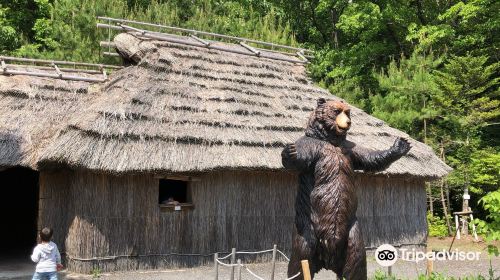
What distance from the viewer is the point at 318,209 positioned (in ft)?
16.9

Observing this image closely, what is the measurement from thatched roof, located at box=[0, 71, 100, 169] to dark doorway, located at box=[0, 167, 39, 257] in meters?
3.89

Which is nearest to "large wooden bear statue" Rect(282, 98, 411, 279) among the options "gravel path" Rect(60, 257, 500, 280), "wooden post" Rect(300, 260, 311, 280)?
"wooden post" Rect(300, 260, 311, 280)

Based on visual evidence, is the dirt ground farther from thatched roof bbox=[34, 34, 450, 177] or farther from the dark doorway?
the dark doorway

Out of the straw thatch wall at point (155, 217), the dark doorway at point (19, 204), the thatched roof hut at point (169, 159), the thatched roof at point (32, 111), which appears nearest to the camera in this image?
the thatched roof hut at point (169, 159)

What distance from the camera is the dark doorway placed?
15289 millimetres

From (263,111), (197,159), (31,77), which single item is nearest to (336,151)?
(197,159)

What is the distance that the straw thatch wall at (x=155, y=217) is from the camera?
32.6ft

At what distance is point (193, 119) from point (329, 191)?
6.11m

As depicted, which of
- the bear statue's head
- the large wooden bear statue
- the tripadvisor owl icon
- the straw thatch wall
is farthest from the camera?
the straw thatch wall

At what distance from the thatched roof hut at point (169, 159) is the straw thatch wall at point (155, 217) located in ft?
0.07

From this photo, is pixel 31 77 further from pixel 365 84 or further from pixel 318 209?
pixel 365 84

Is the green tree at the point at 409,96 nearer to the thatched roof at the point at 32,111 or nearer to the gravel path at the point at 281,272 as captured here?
the gravel path at the point at 281,272

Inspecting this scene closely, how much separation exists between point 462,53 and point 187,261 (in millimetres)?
15140

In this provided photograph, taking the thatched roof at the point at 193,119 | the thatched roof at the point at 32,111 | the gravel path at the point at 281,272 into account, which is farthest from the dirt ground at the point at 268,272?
the thatched roof at the point at 32,111
